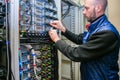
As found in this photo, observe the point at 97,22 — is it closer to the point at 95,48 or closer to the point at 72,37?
the point at 95,48

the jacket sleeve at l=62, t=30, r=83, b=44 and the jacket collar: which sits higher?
the jacket collar

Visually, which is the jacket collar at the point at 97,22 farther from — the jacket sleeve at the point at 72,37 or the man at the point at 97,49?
the jacket sleeve at the point at 72,37

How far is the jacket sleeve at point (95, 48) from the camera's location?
1.32 meters

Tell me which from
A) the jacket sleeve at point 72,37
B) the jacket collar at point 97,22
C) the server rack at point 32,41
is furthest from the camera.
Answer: the jacket sleeve at point 72,37

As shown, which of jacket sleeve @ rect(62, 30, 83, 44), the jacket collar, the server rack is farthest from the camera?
jacket sleeve @ rect(62, 30, 83, 44)

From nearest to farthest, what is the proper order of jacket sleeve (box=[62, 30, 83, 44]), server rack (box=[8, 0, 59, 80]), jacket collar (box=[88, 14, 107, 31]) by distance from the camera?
server rack (box=[8, 0, 59, 80]) < jacket collar (box=[88, 14, 107, 31]) < jacket sleeve (box=[62, 30, 83, 44])

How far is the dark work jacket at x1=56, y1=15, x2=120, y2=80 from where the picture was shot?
1.32 meters

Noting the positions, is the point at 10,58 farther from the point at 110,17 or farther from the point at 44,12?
the point at 110,17

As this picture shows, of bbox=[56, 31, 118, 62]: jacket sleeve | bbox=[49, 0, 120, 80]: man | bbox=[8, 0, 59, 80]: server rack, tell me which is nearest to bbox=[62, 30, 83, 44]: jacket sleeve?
bbox=[8, 0, 59, 80]: server rack

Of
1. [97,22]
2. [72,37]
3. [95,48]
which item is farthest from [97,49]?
[72,37]

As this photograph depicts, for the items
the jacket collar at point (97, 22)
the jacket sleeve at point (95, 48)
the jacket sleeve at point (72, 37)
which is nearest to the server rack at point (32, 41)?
the jacket sleeve at point (72, 37)

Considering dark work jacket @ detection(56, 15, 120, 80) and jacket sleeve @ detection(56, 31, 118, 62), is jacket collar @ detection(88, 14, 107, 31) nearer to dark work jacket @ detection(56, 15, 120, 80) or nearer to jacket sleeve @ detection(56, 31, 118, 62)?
dark work jacket @ detection(56, 15, 120, 80)

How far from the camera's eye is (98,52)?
4.38 ft

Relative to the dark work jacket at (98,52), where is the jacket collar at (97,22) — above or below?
above
